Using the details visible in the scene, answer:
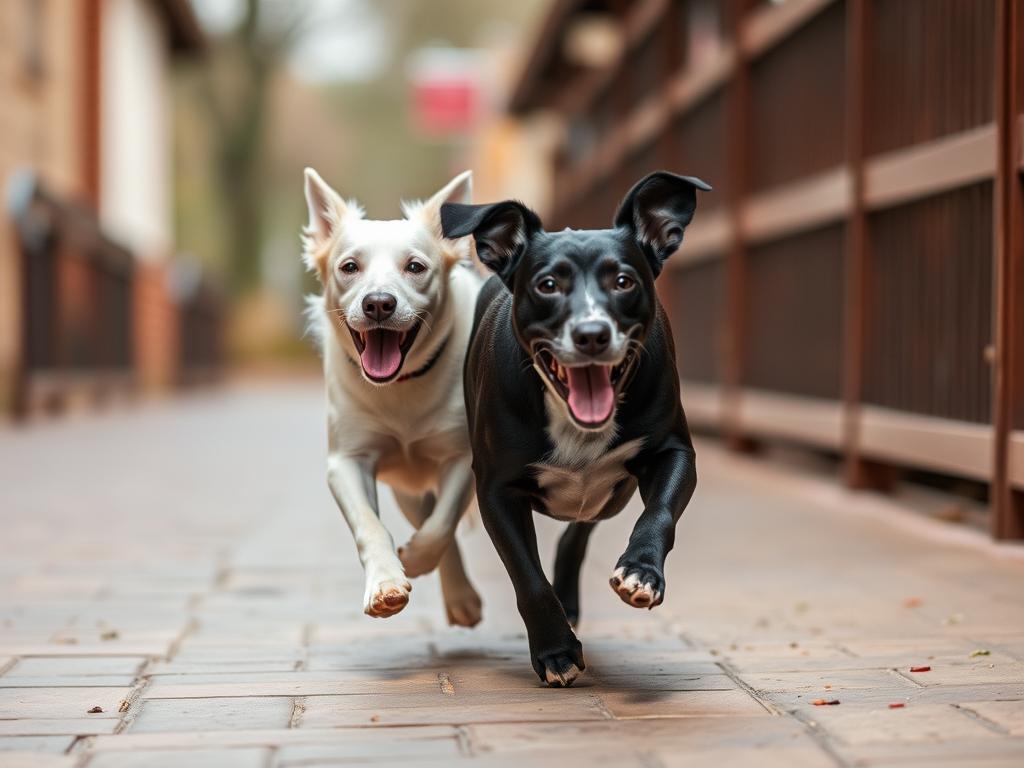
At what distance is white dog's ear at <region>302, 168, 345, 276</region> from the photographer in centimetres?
441

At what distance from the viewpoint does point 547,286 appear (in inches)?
140

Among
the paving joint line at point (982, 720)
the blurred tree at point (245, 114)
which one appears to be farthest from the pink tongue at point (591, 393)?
the blurred tree at point (245, 114)

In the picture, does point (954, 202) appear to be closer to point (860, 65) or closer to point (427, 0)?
point (860, 65)

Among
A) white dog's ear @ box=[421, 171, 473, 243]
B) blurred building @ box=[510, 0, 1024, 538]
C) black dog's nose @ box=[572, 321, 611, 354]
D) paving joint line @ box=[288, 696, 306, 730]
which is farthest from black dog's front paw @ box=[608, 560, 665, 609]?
blurred building @ box=[510, 0, 1024, 538]

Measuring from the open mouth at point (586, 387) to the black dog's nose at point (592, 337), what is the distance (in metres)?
0.11

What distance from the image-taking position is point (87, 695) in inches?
141

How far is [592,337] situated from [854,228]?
4722 millimetres

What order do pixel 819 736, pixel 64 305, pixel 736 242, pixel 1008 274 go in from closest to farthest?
pixel 819 736 < pixel 1008 274 < pixel 736 242 < pixel 64 305

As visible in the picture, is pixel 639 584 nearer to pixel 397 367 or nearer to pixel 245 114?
pixel 397 367

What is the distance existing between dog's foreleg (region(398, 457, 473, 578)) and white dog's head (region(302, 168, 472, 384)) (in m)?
0.32

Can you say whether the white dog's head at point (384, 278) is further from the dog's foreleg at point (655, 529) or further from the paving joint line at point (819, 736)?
the paving joint line at point (819, 736)

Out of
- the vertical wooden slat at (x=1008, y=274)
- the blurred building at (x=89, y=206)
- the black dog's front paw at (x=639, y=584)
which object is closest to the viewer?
the black dog's front paw at (x=639, y=584)

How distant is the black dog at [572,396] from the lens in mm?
3541

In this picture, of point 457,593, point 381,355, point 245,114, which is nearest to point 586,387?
point 381,355
